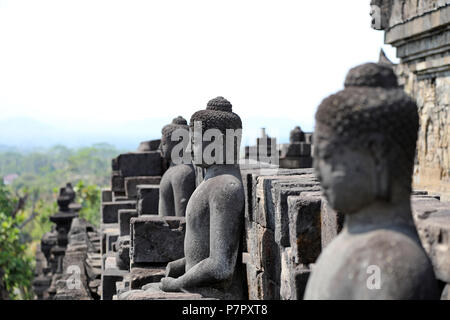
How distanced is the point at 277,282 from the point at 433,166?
640 cm

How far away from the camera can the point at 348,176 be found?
2180 millimetres

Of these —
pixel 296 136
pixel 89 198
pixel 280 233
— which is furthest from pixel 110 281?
pixel 89 198

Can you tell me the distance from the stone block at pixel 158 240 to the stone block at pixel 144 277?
187mm

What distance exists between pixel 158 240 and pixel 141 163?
5061 mm

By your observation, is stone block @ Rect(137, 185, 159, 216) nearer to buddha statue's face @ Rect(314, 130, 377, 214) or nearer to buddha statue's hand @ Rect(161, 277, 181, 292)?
buddha statue's hand @ Rect(161, 277, 181, 292)

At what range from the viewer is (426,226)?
263 cm

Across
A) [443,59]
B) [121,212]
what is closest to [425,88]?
[443,59]

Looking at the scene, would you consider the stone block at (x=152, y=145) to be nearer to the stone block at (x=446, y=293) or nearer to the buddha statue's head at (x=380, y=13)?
the buddha statue's head at (x=380, y=13)

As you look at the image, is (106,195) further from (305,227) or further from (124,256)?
(305,227)

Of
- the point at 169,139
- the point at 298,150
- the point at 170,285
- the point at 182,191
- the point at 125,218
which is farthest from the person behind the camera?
the point at 298,150

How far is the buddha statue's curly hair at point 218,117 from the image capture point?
14.7 ft

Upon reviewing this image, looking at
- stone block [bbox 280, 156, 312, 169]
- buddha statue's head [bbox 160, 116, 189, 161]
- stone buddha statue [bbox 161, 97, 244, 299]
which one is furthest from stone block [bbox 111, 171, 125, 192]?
stone block [bbox 280, 156, 312, 169]

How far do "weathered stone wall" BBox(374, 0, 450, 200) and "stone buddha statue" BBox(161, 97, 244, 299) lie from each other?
5548 millimetres

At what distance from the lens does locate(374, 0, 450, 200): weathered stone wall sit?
9406 mm
